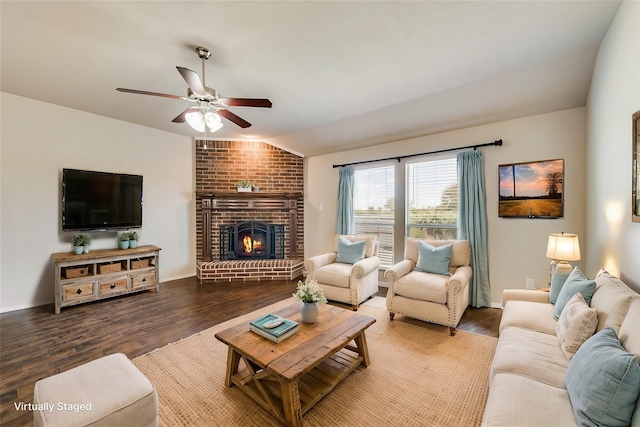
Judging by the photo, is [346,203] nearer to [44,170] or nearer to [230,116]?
[230,116]

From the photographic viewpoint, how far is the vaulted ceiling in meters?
1.92

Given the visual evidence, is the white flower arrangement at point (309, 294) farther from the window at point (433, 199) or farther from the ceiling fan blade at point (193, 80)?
the window at point (433, 199)

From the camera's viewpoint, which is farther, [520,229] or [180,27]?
[520,229]

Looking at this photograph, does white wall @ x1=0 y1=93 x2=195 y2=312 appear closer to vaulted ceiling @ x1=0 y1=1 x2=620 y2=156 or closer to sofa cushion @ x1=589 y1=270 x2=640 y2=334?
vaulted ceiling @ x1=0 y1=1 x2=620 y2=156

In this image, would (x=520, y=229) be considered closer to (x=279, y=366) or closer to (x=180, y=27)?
(x=279, y=366)

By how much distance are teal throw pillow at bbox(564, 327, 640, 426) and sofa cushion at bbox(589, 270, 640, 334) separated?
0.30 m

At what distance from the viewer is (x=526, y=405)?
1.19 meters

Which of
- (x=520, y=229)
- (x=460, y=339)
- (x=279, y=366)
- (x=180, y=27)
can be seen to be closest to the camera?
(x=279, y=366)

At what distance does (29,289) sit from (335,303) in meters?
4.19

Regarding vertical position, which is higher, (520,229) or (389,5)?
(389,5)

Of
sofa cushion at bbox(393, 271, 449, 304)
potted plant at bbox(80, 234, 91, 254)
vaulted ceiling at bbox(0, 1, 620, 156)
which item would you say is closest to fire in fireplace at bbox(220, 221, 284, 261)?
potted plant at bbox(80, 234, 91, 254)

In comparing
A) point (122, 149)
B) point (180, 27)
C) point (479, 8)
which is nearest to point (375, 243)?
point (479, 8)

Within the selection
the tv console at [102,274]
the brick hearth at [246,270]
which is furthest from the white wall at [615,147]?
the tv console at [102,274]

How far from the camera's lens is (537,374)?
143 centimetres
